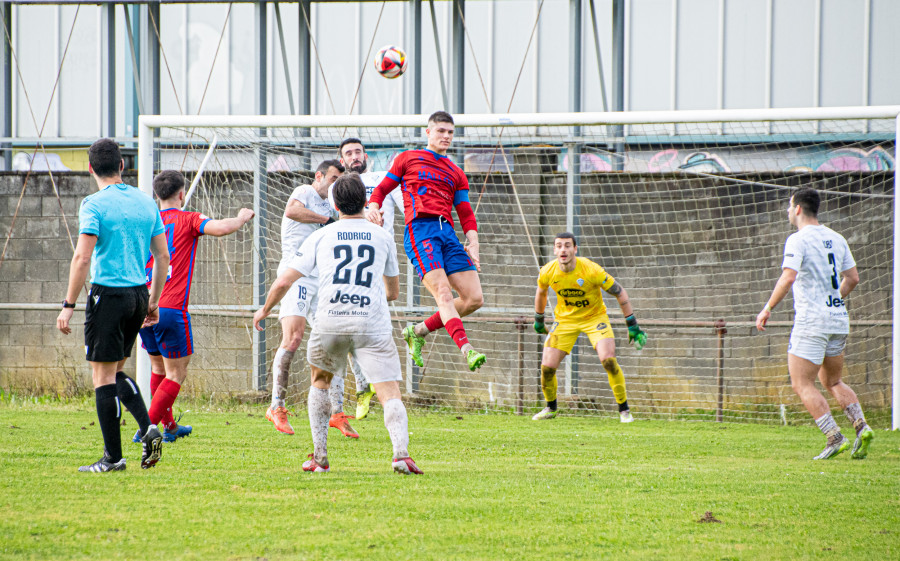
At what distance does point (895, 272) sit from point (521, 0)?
8.55 m

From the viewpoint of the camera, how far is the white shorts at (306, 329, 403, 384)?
484cm

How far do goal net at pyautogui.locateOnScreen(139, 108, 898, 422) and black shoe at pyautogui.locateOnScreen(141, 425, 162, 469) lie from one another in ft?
17.3

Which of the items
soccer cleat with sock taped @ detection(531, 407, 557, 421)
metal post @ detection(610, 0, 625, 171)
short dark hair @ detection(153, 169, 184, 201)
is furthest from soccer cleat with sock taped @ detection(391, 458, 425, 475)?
metal post @ detection(610, 0, 625, 171)

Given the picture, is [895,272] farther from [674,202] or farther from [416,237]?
[416,237]

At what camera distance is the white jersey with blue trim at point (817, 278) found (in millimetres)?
6344

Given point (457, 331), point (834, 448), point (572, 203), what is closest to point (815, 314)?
point (834, 448)

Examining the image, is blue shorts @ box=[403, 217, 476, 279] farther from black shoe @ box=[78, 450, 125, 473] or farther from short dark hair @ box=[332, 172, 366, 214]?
black shoe @ box=[78, 450, 125, 473]

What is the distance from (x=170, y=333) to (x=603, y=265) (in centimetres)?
611

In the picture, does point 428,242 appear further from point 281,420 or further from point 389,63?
point 389,63

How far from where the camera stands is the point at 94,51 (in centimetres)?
1612

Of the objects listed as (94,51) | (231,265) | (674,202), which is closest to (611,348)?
(674,202)

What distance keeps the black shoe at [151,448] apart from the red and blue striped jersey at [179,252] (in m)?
1.43

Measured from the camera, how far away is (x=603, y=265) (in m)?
11.0

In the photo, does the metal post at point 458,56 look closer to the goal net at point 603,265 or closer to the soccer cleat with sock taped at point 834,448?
the goal net at point 603,265
